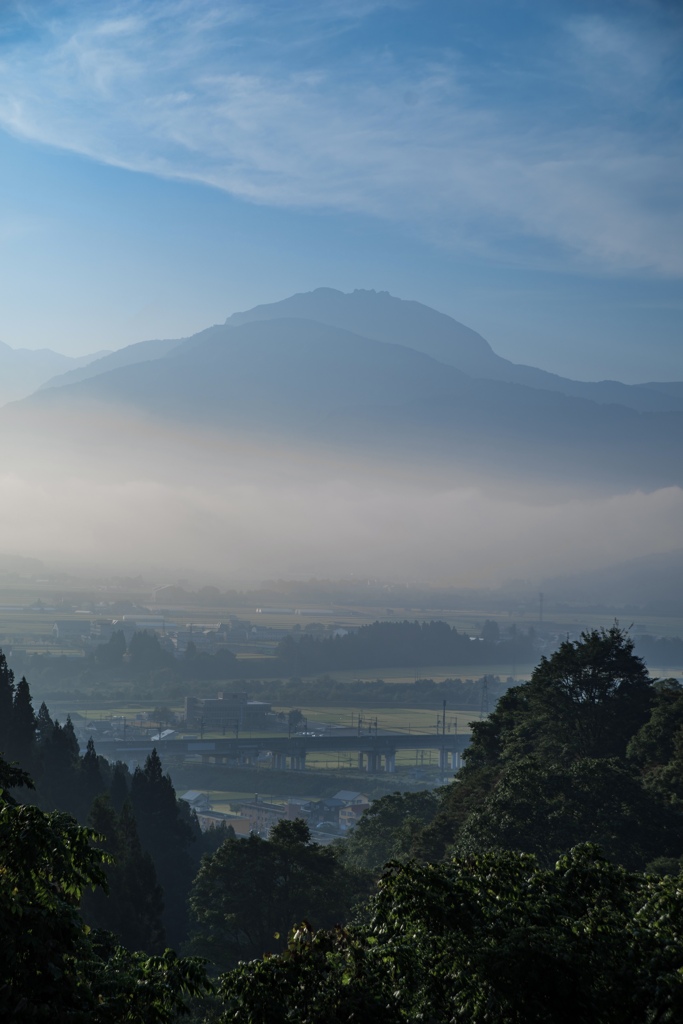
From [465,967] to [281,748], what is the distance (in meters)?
79.2

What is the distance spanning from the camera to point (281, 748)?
86.4 metres

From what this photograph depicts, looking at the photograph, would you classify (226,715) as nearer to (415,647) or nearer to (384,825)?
(384,825)

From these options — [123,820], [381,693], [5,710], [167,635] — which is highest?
[5,710]

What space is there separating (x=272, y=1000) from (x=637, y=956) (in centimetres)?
306

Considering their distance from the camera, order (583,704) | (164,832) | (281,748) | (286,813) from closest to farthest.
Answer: (164,832) → (583,704) → (286,813) → (281,748)

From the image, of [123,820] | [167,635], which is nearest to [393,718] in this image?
[167,635]

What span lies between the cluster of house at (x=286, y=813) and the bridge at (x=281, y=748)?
40.4 feet

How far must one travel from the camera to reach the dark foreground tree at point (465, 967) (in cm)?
835

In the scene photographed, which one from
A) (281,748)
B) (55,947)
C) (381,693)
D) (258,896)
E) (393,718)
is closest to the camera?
(55,947)

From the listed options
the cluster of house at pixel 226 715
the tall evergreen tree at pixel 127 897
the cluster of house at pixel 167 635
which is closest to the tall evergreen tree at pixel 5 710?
the tall evergreen tree at pixel 127 897

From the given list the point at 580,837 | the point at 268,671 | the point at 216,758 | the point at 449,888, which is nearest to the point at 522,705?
the point at 580,837

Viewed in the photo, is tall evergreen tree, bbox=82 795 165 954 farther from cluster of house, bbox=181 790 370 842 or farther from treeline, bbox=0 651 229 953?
cluster of house, bbox=181 790 370 842

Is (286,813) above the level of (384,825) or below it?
below

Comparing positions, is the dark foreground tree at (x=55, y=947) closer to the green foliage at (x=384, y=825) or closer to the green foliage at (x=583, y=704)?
the green foliage at (x=583, y=704)
